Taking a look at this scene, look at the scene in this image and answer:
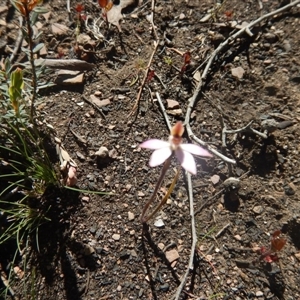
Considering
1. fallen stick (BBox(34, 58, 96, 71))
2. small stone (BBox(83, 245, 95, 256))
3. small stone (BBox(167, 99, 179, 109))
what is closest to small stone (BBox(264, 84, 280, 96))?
small stone (BBox(167, 99, 179, 109))

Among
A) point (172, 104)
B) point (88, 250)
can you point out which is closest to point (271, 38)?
point (172, 104)

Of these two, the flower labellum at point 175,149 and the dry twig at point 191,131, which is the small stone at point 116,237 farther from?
the flower labellum at point 175,149

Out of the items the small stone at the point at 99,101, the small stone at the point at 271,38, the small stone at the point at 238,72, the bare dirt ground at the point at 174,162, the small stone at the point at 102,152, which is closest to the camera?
the bare dirt ground at the point at 174,162

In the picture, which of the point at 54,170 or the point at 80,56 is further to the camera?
the point at 80,56

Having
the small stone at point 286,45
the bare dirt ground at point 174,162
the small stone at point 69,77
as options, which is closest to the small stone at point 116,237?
the bare dirt ground at point 174,162

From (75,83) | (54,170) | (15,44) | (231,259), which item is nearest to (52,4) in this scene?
(15,44)

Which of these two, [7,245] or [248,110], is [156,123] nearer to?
[248,110]
